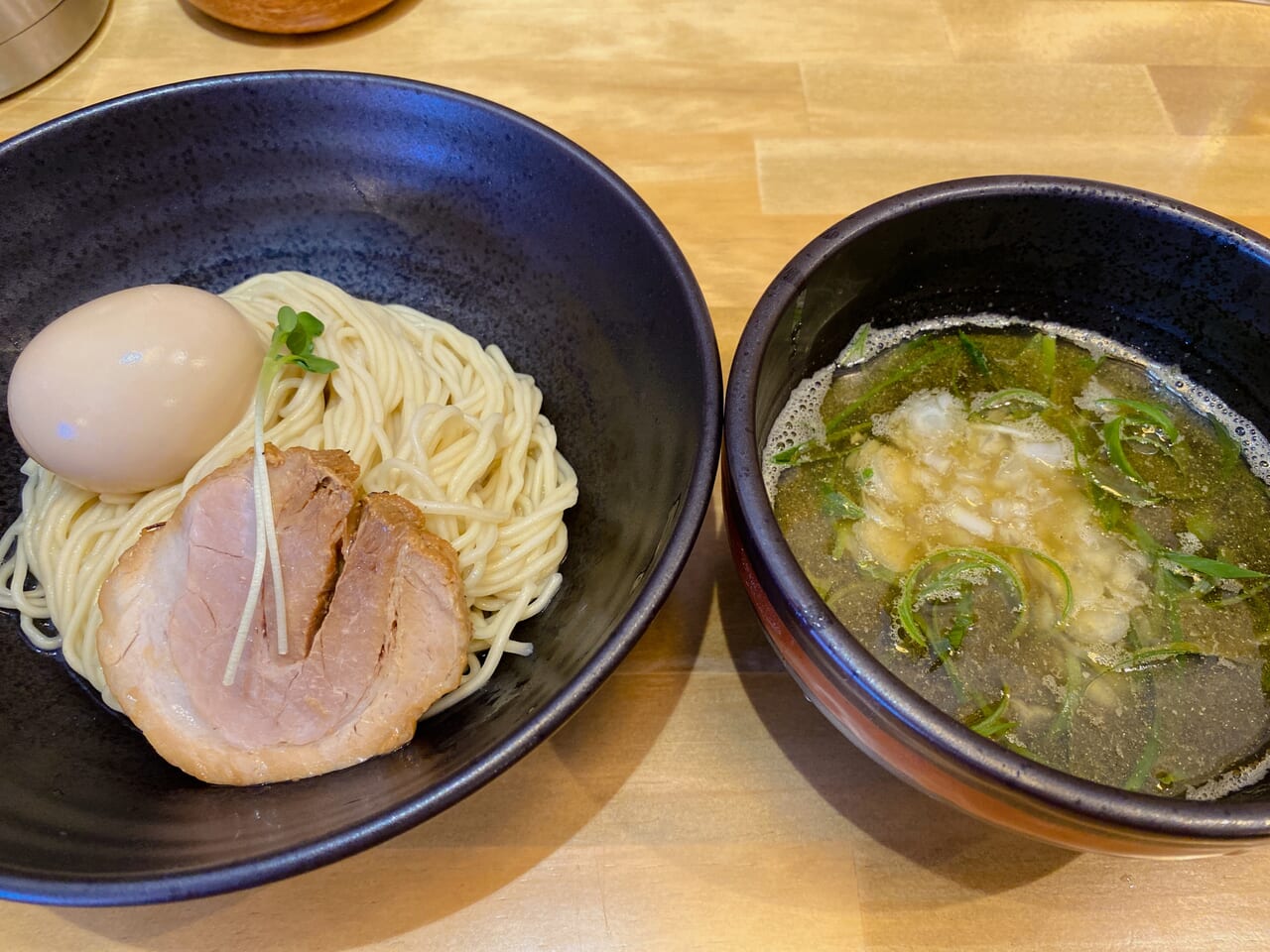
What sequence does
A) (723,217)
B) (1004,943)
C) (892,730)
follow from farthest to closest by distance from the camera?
(723,217), (1004,943), (892,730)

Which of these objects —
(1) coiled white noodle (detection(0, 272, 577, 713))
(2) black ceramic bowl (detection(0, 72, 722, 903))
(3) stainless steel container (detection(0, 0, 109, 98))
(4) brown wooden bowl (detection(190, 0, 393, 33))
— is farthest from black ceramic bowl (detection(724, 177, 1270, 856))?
(3) stainless steel container (detection(0, 0, 109, 98))

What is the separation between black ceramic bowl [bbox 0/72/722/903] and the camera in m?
1.14

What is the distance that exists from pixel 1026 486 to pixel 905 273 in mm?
404

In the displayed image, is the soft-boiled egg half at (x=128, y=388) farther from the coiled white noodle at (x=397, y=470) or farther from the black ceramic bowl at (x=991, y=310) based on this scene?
the black ceramic bowl at (x=991, y=310)

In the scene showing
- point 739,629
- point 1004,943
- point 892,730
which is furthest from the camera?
point 739,629

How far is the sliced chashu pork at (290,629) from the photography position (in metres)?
1.28

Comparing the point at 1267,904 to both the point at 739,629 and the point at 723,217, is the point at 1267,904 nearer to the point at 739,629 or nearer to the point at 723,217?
the point at 739,629

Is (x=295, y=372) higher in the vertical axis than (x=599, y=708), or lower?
higher

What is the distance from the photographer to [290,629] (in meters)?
1.35

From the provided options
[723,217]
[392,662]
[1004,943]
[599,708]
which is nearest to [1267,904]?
[1004,943]

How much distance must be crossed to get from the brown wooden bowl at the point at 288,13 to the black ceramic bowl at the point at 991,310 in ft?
5.54

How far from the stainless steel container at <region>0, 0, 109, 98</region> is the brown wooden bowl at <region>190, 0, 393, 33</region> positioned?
0.93 feet

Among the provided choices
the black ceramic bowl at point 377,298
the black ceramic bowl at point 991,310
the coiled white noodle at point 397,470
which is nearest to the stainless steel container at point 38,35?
the black ceramic bowl at point 377,298

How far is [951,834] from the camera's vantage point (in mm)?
1346
